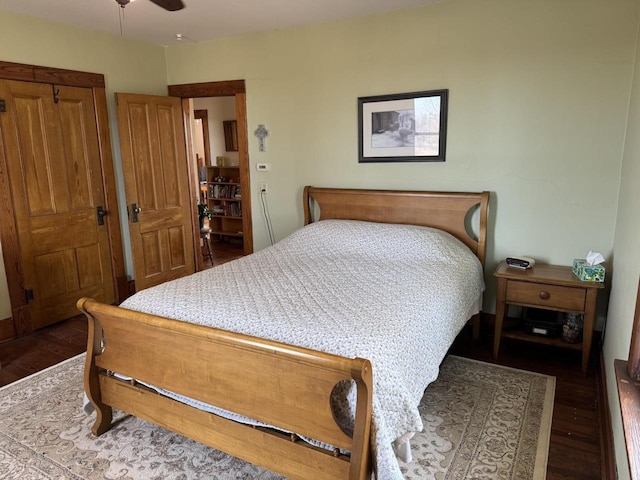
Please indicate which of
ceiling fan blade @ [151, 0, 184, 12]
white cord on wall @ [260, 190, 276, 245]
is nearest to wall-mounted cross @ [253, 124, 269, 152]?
white cord on wall @ [260, 190, 276, 245]

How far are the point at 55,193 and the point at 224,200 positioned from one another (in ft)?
10.9

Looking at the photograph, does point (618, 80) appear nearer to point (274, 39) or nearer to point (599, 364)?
point (599, 364)

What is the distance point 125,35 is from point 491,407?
4.24 metres

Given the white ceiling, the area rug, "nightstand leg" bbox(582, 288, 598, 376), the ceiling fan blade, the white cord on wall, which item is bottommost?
the area rug

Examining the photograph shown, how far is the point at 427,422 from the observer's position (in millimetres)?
2295

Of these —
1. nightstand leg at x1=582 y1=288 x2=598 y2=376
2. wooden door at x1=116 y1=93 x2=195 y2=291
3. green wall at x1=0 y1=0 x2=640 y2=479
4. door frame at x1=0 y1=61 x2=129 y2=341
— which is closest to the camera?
nightstand leg at x1=582 y1=288 x2=598 y2=376

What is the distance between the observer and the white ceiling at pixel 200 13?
3146 mm

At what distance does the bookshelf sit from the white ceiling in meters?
3.04

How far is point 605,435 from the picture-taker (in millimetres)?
2010

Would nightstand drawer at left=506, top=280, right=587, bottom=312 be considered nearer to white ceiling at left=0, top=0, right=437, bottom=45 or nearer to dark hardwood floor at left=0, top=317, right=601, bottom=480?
dark hardwood floor at left=0, top=317, right=601, bottom=480

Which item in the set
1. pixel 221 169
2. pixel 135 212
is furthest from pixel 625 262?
pixel 221 169

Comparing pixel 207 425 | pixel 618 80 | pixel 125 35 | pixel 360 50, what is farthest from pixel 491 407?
pixel 125 35

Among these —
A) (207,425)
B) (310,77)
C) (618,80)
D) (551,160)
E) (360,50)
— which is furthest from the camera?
(310,77)

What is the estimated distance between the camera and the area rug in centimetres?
198
